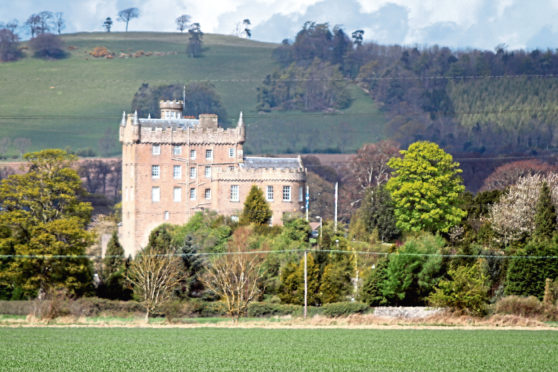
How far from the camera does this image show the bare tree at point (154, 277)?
2419 inches

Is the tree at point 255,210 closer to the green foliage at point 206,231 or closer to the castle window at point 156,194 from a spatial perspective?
the green foliage at point 206,231

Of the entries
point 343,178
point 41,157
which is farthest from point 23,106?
point 41,157

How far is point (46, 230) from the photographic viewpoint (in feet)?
221

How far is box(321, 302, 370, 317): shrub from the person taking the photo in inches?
2281

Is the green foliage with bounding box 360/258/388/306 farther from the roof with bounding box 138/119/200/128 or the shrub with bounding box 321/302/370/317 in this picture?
the roof with bounding box 138/119/200/128

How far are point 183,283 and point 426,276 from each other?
13.9m

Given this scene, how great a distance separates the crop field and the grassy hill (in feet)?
370

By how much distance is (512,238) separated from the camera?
71750 mm

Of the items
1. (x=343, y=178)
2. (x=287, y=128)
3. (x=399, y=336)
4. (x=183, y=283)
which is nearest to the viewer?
(x=399, y=336)

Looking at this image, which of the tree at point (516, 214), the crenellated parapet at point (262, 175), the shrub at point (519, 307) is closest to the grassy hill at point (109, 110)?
the crenellated parapet at point (262, 175)

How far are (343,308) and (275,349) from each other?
64.8 feet

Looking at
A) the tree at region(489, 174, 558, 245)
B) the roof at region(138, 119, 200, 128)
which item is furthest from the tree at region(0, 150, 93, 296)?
the tree at region(489, 174, 558, 245)

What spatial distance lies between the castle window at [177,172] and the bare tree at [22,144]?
6832 cm

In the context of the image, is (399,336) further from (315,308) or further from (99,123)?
(99,123)
